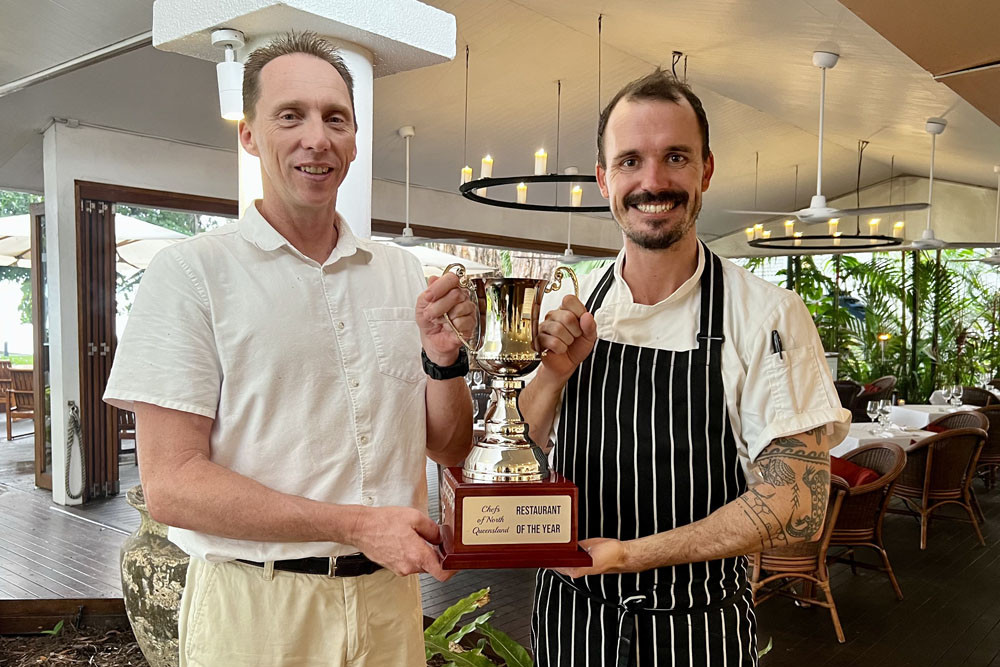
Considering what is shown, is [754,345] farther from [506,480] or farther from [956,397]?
[956,397]

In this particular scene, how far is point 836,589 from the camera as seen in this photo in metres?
4.95

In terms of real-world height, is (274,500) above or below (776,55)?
below

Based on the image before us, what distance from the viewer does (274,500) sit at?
1.32 metres

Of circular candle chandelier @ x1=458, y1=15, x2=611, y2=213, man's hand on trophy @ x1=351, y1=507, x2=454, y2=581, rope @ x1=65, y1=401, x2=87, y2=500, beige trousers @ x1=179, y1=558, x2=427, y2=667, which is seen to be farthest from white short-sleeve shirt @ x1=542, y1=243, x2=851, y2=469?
rope @ x1=65, y1=401, x2=87, y2=500

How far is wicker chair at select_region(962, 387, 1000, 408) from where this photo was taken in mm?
8578

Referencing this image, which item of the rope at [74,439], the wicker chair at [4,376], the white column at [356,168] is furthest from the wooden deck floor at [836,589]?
the wicker chair at [4,376]

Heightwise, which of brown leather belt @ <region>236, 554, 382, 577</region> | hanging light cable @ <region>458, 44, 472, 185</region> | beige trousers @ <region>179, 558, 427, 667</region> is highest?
hanging light cable @ <region>458, 44, 472, 185</region>

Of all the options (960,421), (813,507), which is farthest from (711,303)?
(960,421)

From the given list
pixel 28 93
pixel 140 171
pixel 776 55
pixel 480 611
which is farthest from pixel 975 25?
pixel 140 171

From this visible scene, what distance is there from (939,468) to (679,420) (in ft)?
16.6

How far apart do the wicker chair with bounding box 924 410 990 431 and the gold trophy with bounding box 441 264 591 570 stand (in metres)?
6.32

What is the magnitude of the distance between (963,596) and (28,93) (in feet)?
23.9

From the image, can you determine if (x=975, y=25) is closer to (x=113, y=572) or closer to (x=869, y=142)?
(x=113, y=572)

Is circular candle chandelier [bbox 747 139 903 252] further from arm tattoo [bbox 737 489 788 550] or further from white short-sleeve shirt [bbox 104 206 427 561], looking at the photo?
white short-sleeve shirt [bbox 104 206 427 561]
